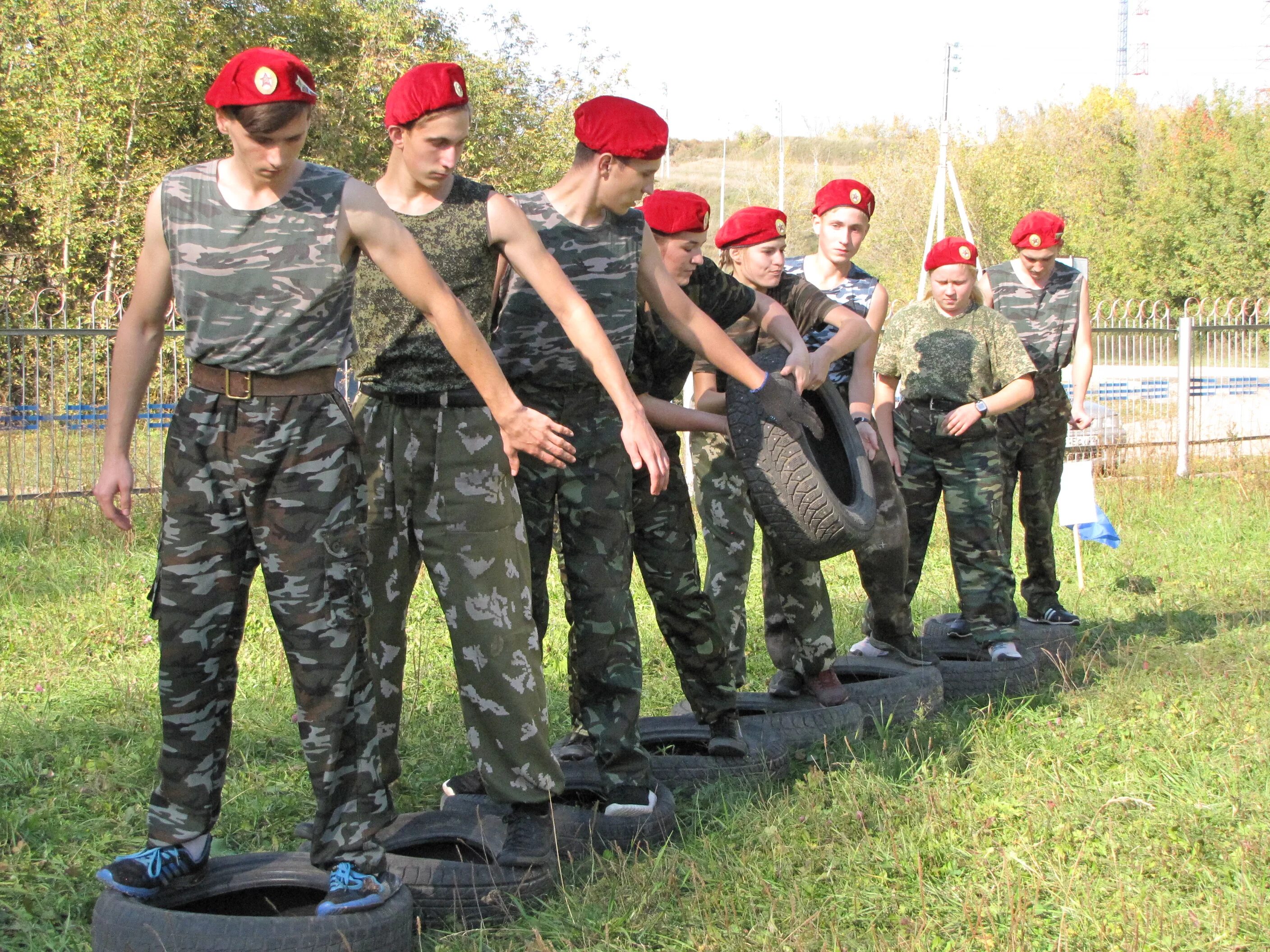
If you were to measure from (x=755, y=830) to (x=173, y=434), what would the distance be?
6.88 feet

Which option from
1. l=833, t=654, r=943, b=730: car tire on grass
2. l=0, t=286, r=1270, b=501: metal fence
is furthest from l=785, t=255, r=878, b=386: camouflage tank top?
l=0, t=286, r=1270, b=501: metal fence

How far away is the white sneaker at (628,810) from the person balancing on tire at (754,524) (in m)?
1.33

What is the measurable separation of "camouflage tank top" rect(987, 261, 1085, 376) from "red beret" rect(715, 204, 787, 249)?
8.15 feet

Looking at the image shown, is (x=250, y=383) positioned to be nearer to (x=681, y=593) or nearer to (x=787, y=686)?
(x=681, y=593)

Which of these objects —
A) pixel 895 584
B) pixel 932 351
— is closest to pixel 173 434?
pixel 895 584

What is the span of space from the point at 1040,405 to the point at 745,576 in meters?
2.70

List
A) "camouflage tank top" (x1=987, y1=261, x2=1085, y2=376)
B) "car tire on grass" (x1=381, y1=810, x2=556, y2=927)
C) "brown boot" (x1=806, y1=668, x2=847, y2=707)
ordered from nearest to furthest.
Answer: "car tire on grass" (x1=381, y1=810, x2=556, y2=927), "brown boot" (x1=806, y1=668, x2=847, y2=707), "camouflage tank top" (x1=987, y1=261, x2=1085, y2=376)

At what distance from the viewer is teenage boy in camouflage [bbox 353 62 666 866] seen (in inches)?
140

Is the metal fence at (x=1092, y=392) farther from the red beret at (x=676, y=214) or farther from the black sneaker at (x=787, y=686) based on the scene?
the black sneaker at (x=787, y=686)

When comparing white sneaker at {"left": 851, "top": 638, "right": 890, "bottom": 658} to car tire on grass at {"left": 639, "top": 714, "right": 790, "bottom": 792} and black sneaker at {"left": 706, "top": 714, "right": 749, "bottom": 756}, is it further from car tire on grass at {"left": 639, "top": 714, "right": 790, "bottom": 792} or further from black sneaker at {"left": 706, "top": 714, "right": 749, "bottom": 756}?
black sneaker at {"left": 706, "top": 714, "right": 749, "bottom": 756}

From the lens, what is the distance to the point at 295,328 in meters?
3.13

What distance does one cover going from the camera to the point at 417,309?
3557mm

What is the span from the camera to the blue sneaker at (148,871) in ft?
10.4

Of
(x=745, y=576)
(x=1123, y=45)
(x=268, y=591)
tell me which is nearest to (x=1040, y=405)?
(x=745, y=576)
